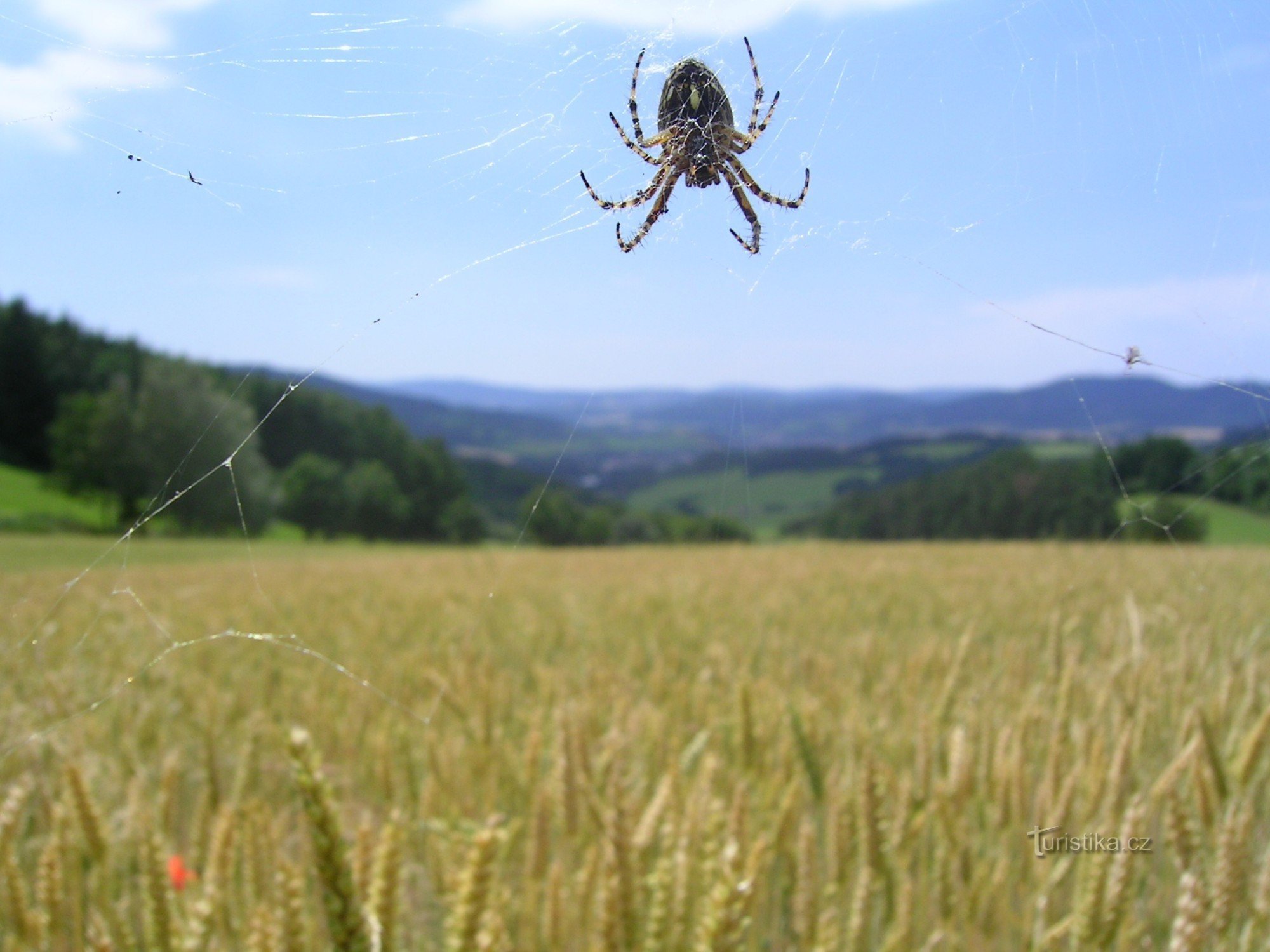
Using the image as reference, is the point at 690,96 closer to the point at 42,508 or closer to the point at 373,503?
the point at 42,508

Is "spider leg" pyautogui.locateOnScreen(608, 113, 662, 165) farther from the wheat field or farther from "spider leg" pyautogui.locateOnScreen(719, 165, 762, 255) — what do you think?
the wheat field

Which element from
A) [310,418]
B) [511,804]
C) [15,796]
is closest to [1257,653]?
[511,804]

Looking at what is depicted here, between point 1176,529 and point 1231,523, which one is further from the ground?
point 1176,529

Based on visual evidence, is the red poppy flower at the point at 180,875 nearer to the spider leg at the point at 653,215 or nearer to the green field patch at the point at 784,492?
the spider leg at the point at 653,215

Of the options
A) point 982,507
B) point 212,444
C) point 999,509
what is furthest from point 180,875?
point 982,507

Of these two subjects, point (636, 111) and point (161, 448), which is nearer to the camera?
point (636, 111)

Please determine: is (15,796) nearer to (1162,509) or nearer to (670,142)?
(670,142)
